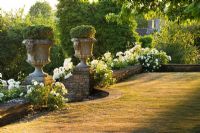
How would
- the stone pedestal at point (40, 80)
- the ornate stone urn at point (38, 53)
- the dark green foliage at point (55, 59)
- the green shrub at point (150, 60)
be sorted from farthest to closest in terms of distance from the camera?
1. the dark green foliage at point (55, 59)
2. the green shrub at point (150, 60)
3. the stone pedestal at point (40, 80)
4. the ornate stone urn at point (38, 53)

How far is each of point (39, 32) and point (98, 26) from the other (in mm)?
23382

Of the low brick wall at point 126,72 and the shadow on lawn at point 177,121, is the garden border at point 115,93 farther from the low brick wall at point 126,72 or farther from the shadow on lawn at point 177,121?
the shadow on lawn at point 177,121

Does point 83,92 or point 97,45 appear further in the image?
point 97,45

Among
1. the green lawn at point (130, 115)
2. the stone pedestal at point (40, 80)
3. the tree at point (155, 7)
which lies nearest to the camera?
the green lawn at point (130, 115)

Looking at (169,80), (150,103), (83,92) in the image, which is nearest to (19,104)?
(150,103)

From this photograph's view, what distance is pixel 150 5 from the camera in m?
8.75

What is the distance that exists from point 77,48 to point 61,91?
2775 millimetres

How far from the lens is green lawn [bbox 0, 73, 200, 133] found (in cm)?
714

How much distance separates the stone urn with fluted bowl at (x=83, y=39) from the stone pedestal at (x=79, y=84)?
282mm

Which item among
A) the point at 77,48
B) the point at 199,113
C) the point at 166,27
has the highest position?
the point at 166,27

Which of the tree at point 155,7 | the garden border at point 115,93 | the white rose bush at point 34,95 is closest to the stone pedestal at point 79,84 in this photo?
the garden border at point 115,93

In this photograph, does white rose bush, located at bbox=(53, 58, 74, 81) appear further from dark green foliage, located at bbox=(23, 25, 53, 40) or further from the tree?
the tree

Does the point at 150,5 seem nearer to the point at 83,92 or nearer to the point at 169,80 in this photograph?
the point at 83,92

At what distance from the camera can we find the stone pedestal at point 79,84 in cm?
1180
